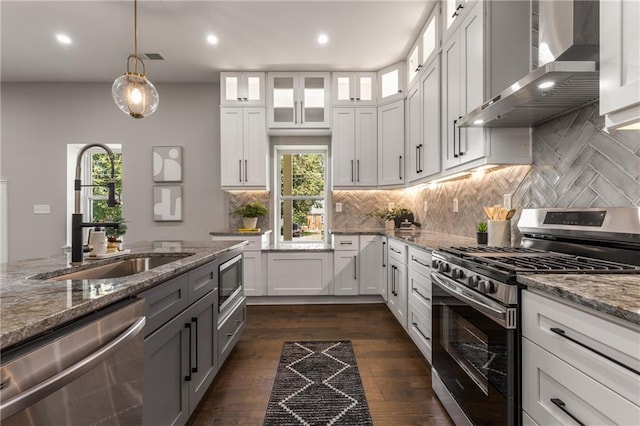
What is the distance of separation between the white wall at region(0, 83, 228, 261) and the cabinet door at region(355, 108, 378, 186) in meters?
1.96

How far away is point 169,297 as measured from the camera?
57.8 inches

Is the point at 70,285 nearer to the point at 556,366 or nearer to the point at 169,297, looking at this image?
the point at 169,297

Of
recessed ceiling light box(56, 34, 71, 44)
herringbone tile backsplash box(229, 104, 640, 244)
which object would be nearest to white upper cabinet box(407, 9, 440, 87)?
herringbone tile backsplash box(229, 104, 640, 244)

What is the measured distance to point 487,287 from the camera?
52.0 inches

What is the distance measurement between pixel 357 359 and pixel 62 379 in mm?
2137

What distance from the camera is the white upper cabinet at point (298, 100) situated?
4270mm

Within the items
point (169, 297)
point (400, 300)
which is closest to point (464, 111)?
point (400, 300)

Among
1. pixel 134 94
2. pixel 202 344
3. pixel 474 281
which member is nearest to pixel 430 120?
pixel 474 281

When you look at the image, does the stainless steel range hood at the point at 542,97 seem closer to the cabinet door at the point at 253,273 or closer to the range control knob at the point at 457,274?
the range control knob at the point at 457,274

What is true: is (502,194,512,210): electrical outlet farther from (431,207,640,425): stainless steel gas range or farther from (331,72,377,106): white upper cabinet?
(331,72,377,106): white upper cabinet

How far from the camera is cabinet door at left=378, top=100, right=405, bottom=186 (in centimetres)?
407

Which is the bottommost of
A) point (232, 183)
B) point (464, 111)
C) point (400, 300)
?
point (400, 300)

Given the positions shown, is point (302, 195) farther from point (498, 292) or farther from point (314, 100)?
point (498, 292)

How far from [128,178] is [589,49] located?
199 inches
